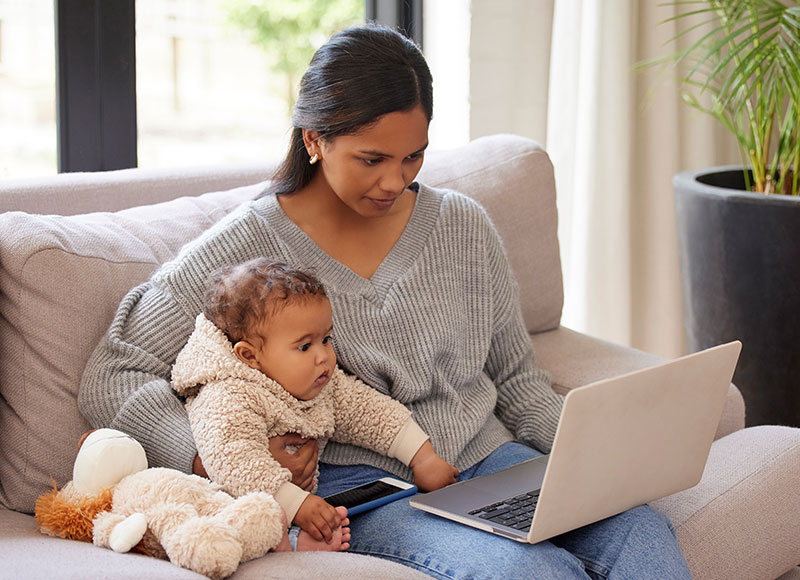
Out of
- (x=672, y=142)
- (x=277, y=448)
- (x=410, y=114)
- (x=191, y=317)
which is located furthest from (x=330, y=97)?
(x=672, y=142)

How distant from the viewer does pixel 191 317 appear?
4.64ft

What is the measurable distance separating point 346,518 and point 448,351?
369mm

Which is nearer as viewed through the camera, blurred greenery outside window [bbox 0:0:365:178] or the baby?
the baby

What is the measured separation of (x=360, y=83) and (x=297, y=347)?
1.35 feet

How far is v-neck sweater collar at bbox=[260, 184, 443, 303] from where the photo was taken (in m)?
1.53

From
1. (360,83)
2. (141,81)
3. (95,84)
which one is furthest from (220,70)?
(360,83)

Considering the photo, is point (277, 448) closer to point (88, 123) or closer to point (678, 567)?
point (678, 567)

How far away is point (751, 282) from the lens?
2.29 meters

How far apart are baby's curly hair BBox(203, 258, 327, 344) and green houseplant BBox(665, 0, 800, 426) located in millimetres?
1308

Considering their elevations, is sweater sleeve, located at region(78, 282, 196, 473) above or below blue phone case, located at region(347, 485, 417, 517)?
above

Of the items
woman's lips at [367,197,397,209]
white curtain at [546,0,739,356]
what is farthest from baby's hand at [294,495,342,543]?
white curtain at [546,0,739,356]

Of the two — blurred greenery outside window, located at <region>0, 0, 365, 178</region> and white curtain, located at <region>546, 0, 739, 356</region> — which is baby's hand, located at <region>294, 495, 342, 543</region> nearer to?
blurred greenery outside window, located at <region>0, 0, 365, 178</region>

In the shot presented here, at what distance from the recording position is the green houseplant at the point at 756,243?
2232mm

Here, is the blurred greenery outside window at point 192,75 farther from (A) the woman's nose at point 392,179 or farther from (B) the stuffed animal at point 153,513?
(B) the stuffed animal at point 153,513
